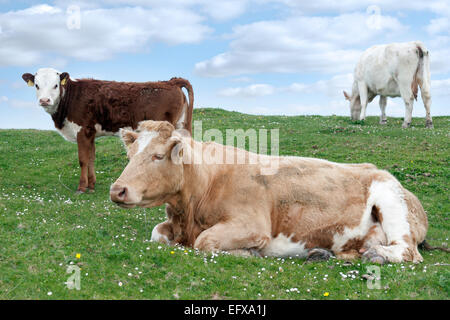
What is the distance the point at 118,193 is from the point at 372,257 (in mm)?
4193

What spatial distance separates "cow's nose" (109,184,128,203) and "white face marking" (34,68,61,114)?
10.5m

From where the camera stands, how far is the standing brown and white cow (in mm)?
16188

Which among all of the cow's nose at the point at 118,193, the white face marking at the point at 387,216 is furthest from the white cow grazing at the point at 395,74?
the cow's nose at the point at 118,193

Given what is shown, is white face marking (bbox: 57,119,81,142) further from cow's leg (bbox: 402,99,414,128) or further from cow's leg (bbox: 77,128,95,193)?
cow's leg (bbox: 402,99,414,128)

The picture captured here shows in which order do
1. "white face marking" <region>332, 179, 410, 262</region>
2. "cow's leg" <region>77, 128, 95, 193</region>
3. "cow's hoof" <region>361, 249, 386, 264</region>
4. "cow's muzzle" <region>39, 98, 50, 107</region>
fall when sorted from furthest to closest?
"cow's leg" <region>77, 128, 95, 193</region> < "cow's muzzle" <region>39, 98, 50, 107</region> < "white face marking" <region>332, 179, 410, 262</region> < "cow's hoof" <region>361, 249, 386, 264</region>

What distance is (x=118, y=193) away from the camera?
22.0 feet

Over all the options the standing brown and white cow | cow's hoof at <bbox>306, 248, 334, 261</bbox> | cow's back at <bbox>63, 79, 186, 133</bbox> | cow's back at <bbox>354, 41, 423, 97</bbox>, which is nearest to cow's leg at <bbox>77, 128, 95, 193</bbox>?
the standing brown and white cow

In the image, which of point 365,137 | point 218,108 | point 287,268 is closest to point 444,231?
point 287,268

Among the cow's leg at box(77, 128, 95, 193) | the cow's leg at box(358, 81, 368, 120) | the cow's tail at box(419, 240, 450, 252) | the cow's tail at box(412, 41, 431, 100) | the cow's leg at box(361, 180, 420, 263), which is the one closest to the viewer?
the cow's leg at box(361, 180, 420, 263)

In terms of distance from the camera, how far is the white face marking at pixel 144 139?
735 cm

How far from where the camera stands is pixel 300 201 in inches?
332

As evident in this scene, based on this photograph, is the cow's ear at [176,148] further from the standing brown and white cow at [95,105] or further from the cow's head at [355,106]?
the cow's head at [355,106]
